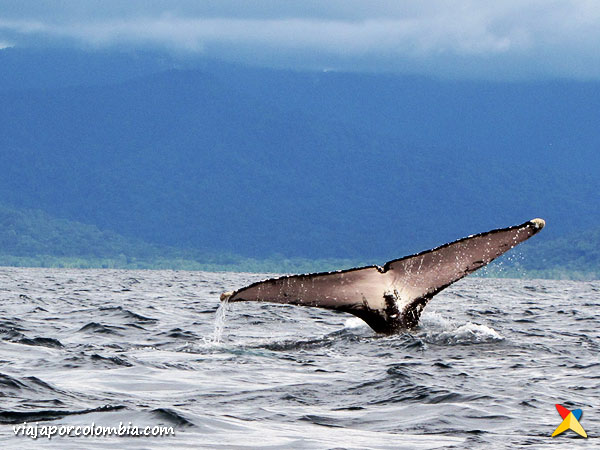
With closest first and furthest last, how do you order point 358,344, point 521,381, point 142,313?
point 521,381 < point 358,344 < point 142,313

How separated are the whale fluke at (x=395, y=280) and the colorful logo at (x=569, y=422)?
7.20 ft

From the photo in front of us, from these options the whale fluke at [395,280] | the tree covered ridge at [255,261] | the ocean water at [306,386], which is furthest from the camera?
the tree covered ridge at [255,261]

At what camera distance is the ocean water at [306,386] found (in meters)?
6.39

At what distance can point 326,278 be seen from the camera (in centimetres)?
957

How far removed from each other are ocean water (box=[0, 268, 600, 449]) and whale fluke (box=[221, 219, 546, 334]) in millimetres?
642

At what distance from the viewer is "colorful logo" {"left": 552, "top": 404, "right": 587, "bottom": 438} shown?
646 centimetres

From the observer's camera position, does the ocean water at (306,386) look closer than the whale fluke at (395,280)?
Yes

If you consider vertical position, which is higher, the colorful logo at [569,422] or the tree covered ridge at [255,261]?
the tree covered ridge at [255,261]

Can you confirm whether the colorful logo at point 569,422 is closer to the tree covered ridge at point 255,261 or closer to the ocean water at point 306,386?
the ocean water at point 306,386

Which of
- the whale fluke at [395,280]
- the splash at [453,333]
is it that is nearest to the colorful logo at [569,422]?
the whale fluke at [395,280]

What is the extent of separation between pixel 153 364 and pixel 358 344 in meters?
2.62

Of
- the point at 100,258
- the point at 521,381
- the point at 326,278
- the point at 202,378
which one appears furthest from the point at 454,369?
the point at 100,258

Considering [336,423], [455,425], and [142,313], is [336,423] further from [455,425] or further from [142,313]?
[142,313]

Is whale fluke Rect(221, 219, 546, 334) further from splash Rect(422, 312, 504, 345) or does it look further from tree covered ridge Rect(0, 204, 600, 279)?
tree covered ridge Rect(0, 204, 600, 279)
